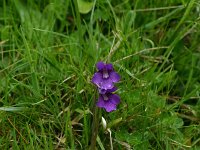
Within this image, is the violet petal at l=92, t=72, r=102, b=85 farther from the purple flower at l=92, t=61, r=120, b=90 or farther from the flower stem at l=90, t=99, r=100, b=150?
the flower stem at l=90, t=99, r=100, b=150

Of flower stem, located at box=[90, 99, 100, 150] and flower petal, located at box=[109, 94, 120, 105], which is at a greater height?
flower petal, located at box=[109, 94, 120, 105]

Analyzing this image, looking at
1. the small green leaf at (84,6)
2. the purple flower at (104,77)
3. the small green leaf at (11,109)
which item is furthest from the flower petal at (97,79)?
the small green leaf at (84,6)

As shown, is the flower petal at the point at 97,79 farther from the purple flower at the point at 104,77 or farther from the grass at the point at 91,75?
the grass at the point at 91,75

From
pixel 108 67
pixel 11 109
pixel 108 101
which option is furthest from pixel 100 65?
pixel 11 109

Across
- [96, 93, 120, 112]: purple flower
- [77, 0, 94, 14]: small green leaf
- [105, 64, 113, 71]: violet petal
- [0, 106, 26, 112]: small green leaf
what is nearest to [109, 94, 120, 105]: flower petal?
[96, 93, 120, 112]: purple flower

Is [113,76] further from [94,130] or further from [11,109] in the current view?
[11,109]

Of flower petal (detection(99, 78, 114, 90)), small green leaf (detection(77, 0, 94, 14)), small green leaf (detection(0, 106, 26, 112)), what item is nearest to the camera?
flower petal (detection(99, 78, 114, 90))

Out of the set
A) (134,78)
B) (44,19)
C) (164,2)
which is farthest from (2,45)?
(164,2)
